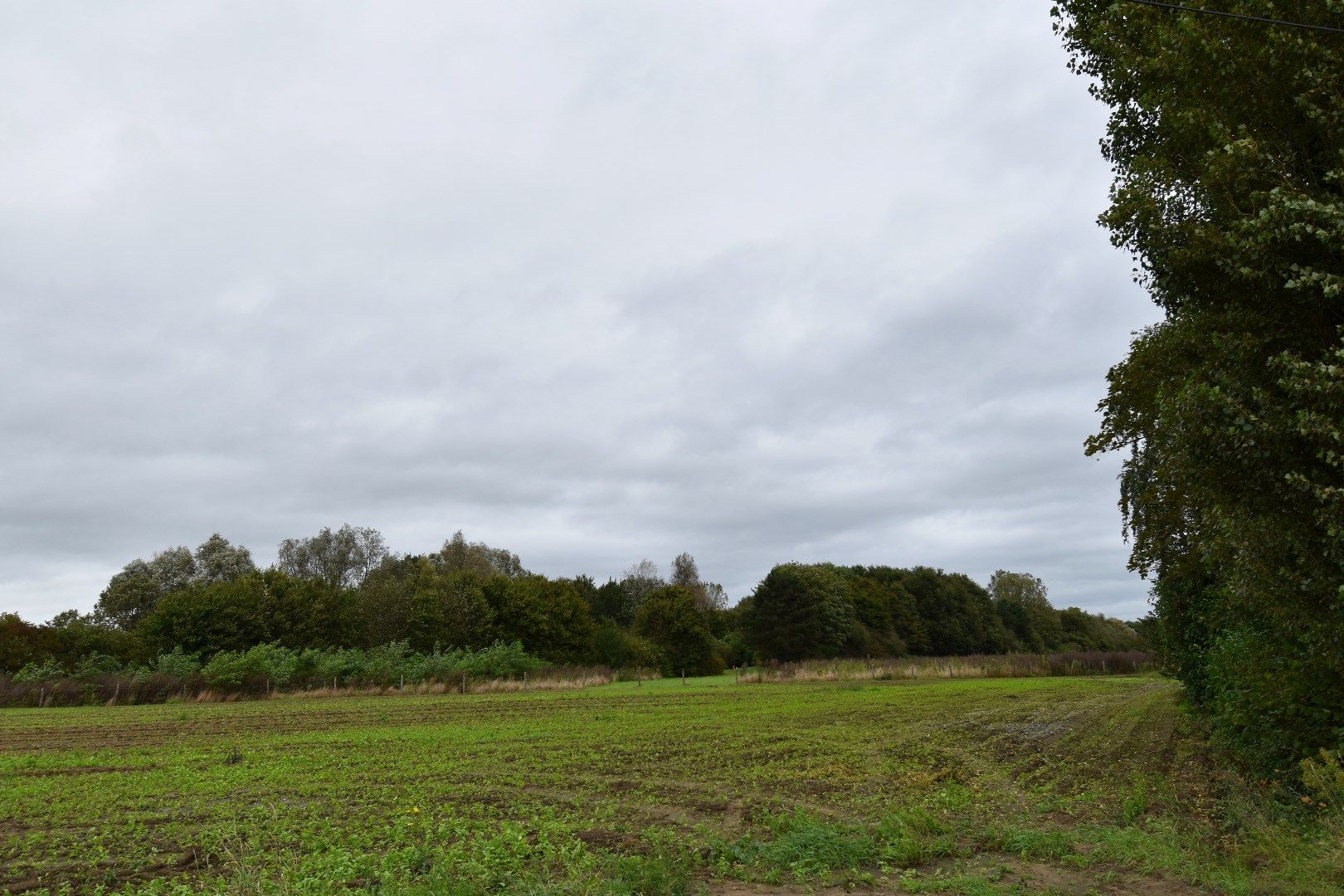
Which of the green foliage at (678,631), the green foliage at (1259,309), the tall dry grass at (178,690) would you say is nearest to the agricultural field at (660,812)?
the green foliage at (1259,309)

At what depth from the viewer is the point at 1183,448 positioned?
338 inches

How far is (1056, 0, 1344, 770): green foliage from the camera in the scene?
24.8 feet

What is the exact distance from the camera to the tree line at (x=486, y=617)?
51156 mm

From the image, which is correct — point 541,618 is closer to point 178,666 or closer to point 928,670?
point 178,666

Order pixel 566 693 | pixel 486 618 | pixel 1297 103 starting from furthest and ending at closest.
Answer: pixel 486 618, pixel 566 693, pixel 1297 103

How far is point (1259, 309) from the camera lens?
8.55 metres

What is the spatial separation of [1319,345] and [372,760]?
16.4 m

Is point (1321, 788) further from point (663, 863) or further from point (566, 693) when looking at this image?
point (566, 693)

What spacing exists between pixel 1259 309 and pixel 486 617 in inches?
2429

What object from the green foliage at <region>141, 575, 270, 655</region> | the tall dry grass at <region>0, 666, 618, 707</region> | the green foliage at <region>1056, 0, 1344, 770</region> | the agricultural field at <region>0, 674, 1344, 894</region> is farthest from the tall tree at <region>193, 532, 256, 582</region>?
the green foliage at <region>1056, 0, 1344, 770</region>

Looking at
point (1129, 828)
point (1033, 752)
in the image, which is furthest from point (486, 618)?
point (1129, 828)

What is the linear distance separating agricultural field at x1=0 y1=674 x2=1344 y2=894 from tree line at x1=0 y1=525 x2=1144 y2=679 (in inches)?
1192

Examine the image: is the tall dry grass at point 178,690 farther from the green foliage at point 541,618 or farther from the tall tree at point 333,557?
the tall tree at point 333,557

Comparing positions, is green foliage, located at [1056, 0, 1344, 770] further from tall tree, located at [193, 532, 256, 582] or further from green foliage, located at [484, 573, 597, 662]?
tall tree, located at [193, 532, 256, 582]
